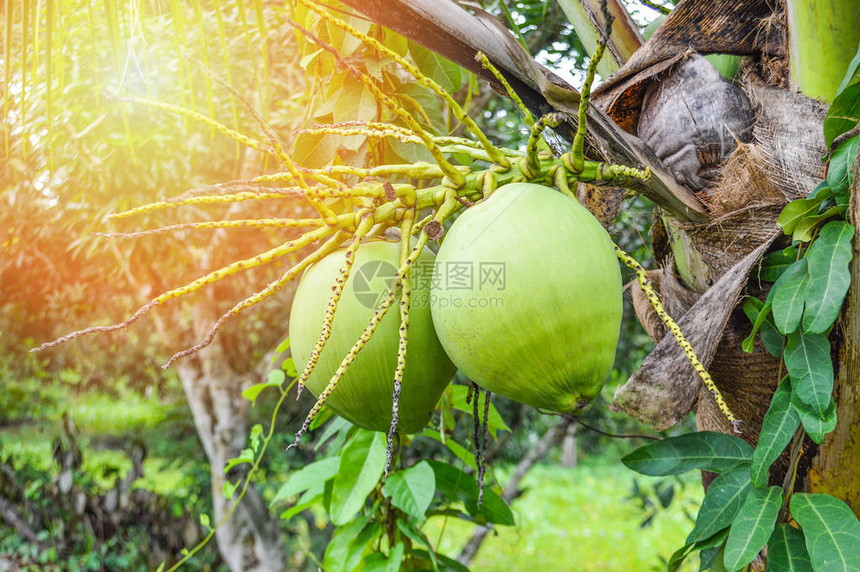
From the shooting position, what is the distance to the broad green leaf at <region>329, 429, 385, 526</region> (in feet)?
3.70

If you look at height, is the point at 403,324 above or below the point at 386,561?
above

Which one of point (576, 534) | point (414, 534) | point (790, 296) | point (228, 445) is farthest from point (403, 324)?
point (576, 534)

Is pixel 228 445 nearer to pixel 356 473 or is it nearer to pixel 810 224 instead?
pixel 356 473

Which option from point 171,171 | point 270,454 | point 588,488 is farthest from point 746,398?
point 588,488

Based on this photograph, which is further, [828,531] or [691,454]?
[691,454]

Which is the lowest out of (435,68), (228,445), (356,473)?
(228,445)

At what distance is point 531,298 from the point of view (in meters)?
0.66

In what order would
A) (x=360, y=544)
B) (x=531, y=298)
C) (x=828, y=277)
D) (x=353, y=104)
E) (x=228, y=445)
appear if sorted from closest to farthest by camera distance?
(x=531, y=298)
(x=828, y=277)
(x=353, y=104)
(x=360, y=544)
(x=228, y=445)

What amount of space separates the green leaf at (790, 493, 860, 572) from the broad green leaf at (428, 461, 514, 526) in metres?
0.59

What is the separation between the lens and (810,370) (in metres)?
0.78

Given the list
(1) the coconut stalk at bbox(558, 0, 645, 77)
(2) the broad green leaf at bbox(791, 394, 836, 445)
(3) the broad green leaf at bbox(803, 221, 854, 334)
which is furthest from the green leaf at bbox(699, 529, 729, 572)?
(1) the coconut stalk at bbox(558, 0, 645, 77)

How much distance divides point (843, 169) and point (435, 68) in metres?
0.67

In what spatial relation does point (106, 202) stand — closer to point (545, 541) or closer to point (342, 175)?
point (342, 175)

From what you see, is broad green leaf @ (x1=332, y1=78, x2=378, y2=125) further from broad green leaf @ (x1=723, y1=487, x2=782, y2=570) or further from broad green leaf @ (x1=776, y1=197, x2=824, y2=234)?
broad green leaf @ (x1=723, y1=487, x2=782, y2=570)
